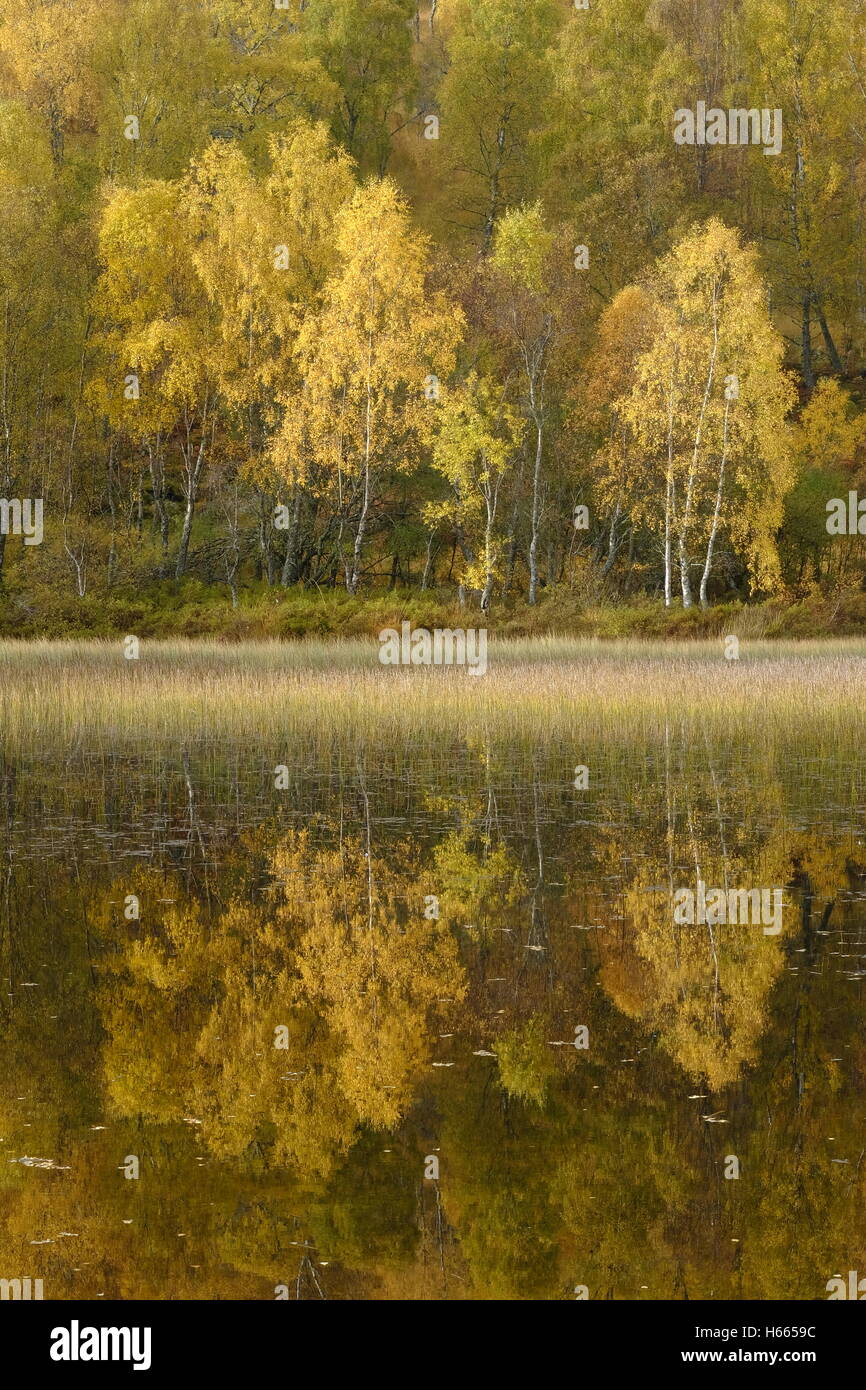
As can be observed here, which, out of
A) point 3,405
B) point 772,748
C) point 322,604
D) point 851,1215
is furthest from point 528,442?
point 851,1215

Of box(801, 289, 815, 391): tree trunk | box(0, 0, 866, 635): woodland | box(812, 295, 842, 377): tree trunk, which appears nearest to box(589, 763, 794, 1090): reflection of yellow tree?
box(0, 0, 866, 635): woodland

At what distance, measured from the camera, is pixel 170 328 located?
42031 mm

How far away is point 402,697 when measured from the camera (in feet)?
78.8

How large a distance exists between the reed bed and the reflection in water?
6986 millimetres

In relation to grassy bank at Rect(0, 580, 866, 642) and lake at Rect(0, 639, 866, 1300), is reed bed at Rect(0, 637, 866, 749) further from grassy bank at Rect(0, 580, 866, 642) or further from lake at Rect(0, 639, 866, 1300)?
grassy bank at Rect(0, 580, 866, 642)

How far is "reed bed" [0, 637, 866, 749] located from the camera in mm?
20828

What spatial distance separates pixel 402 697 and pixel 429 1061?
54.6 feet

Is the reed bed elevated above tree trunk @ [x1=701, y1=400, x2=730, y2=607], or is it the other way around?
tree trunk @ [x1=701, y1=400, x2=730, y2=607]

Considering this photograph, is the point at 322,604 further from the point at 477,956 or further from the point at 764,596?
the point at 477,956

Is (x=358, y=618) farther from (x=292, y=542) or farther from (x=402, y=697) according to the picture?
(x=402, y=697)

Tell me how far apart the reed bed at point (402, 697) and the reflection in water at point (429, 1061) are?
699cm

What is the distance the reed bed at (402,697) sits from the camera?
20.8m

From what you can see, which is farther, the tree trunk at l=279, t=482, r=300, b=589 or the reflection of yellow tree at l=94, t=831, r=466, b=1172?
the tree trunk at l=279, t=482, r=300, b=589

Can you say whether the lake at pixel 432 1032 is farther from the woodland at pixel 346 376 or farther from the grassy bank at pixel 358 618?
the woodland at pixel 346 376
